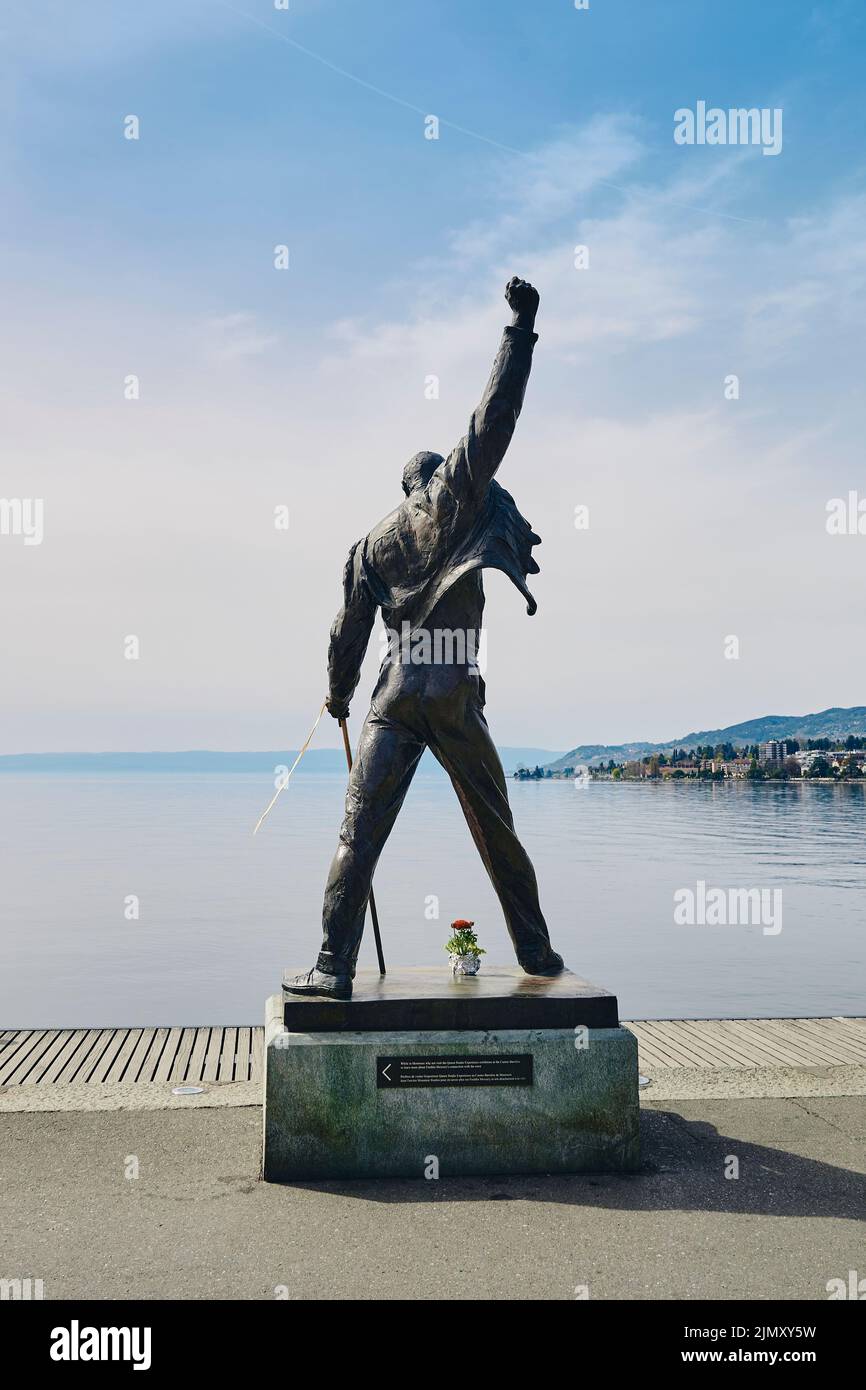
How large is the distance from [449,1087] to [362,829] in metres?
1.34

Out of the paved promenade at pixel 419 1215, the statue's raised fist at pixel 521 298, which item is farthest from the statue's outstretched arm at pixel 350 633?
the paved promenade at pixel 419 1215

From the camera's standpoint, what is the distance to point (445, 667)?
6.63 m

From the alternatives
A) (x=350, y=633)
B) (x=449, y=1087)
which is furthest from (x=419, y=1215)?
(x=350, y=633)

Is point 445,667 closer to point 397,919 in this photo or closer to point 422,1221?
point 422,1221

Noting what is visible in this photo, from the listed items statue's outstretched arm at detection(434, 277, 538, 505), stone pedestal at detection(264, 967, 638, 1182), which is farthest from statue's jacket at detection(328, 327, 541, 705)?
stone pedestal at detection(264, 967, 638, 1182)

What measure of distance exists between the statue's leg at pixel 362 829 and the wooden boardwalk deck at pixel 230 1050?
207cm

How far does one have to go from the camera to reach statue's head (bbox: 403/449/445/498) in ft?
22.8

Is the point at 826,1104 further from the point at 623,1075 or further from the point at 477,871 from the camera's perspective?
the point at 477,871

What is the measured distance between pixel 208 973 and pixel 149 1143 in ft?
27.4

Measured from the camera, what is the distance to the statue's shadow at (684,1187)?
18.9ft

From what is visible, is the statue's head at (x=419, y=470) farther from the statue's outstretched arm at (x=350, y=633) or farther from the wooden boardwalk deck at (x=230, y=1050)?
the wooden boardwalk deck at (x=230, y=1050)

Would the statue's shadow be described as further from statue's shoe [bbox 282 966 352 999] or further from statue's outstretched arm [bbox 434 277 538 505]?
statue's outstretched arm [bbox 434 277 538 505]

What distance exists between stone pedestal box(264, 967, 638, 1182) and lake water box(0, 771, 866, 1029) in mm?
6421
